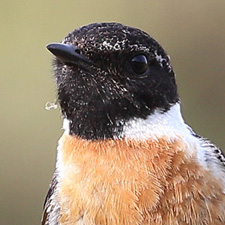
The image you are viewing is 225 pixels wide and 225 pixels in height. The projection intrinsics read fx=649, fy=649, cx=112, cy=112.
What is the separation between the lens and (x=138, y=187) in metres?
3.98

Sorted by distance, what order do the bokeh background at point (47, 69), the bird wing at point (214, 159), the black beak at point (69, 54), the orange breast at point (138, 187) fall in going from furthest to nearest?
A: the bokeh background at point (47, 69)
the bird wing at point (214, 159)
the black beak at point (69, 54)
the orange breast at point (138, 187)

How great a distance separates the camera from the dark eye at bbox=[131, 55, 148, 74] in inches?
164

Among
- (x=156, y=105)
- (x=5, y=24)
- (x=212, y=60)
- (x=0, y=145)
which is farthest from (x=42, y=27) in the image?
(x=156, y=105)

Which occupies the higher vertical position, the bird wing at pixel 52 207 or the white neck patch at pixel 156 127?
the white neck patch at pixel 156 127

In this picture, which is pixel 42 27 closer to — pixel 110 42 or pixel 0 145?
pixel 0 145

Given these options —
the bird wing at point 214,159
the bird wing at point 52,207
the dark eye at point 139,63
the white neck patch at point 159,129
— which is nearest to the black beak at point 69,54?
the dark eye at point 139,63

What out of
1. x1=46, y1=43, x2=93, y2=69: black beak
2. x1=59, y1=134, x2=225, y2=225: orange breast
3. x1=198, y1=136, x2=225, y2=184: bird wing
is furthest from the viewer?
x1=198, y1=136, x2=225, y2=184: bird wing

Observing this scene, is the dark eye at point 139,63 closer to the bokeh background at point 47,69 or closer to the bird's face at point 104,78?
the bird's face at point 104,78

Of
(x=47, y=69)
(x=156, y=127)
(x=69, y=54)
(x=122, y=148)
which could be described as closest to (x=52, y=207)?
(x=122, y=148)

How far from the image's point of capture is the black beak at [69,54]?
13.2ft

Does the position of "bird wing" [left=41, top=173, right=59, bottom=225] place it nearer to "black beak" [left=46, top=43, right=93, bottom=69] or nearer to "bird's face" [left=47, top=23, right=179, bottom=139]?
"bird's face" [left=47, top=23, right=179, bottom=139]

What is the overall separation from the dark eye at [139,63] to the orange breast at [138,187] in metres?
0.47

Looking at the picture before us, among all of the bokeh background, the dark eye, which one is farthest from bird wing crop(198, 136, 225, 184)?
the bokeh background

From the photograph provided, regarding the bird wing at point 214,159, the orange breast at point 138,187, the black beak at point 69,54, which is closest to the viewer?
the orange breast at point 138,187
